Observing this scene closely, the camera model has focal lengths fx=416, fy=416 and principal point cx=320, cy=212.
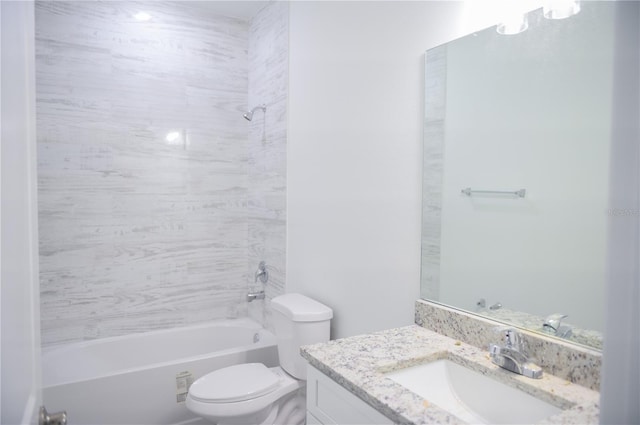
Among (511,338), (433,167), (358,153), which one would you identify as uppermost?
(358,153)

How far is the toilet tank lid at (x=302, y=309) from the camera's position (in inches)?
85.0

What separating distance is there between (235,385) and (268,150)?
1.61m

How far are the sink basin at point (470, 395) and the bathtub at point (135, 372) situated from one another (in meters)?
1.59

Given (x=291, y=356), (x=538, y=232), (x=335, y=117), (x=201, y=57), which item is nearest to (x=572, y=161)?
(x=538, y=232)

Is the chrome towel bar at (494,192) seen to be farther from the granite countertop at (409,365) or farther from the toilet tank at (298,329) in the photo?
the toilet tank at (298,329)

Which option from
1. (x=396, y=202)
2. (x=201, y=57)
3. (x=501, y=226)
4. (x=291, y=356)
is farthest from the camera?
(x=201, y=57)

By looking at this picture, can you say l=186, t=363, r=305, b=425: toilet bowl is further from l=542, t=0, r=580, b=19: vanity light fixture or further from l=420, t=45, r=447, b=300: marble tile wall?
l=542, t=0, r=580, b=19: vanity light fixture

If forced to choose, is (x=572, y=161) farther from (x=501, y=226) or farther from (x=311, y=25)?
(x=311, y=25)

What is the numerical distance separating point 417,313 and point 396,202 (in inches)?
19.2

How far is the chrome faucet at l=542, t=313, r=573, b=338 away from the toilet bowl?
137 centimetres

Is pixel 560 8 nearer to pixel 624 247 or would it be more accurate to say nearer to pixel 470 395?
pixel 624 247

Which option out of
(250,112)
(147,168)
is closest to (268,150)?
(250,112)

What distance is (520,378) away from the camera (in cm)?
118

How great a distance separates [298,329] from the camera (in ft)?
7.11
